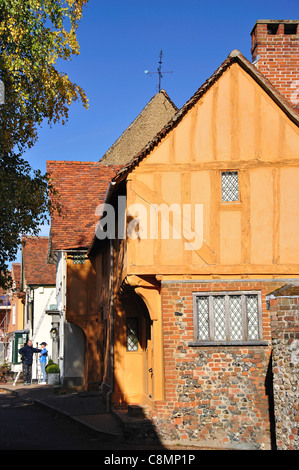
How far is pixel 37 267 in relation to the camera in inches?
1532

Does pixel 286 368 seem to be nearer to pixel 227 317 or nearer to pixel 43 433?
pixel 227 317

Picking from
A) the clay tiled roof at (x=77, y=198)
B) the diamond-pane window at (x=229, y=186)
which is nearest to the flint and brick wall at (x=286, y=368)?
the diamond-pane window at (x=229, y=186)

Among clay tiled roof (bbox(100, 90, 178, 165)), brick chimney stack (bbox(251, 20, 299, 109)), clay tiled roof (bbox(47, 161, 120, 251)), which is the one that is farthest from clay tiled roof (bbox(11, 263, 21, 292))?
brick chimney stack (bbox(251, 20, 299, 109))

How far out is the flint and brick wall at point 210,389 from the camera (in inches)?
551

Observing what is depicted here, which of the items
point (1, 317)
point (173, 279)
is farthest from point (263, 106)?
point (1, 317)

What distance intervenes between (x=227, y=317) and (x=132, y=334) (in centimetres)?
422

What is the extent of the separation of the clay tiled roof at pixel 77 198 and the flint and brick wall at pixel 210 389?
1031 cm

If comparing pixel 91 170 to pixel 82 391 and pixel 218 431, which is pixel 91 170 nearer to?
pixel 82 391

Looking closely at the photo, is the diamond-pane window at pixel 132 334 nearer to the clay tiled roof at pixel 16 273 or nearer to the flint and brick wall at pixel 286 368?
the flint and brick wall at pixel 286 368

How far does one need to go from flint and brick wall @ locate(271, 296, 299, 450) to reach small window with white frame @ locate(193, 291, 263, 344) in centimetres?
326

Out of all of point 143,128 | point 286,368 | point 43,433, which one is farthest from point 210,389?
point 143,128

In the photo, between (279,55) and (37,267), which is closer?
(279,55)

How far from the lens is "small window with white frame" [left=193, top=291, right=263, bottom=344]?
1447 centimetres
